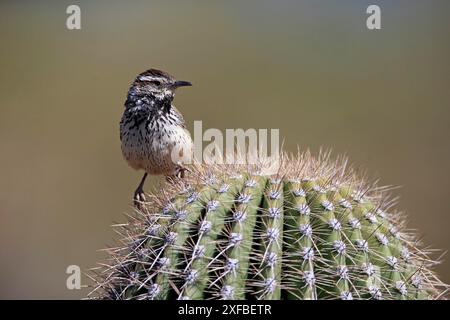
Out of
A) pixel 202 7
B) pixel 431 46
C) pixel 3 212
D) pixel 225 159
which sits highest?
pixel 202 7

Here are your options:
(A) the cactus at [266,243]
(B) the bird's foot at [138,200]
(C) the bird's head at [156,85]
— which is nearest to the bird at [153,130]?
(C) the bird's head at [156,85]

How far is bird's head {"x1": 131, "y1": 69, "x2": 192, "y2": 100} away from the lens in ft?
15.9

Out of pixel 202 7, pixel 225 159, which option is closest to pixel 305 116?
pixel 202 7

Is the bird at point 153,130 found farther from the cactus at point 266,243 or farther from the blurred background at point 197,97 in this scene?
the blurred background at point 197,97

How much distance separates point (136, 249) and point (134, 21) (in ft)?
33.6

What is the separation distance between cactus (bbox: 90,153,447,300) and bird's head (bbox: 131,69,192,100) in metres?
1.82

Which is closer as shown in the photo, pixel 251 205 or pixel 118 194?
pixel 251 205

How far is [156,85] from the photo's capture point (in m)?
4.86

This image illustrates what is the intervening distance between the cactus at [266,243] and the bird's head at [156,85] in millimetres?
1819

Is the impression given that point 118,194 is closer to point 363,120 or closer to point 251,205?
point 363,120

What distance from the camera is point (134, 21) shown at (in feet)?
41.8

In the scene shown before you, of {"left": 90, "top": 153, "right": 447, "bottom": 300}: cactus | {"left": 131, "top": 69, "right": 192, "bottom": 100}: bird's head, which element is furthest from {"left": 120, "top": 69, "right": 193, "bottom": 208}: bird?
{"left": 90, "top": 153, "right": 447, "bottom": 300}: cactus

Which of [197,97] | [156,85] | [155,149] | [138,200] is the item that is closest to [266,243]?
[138,200]
